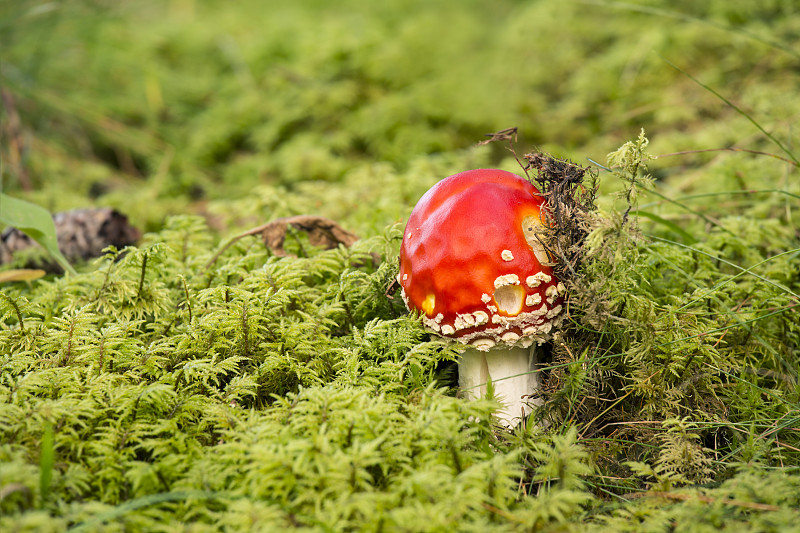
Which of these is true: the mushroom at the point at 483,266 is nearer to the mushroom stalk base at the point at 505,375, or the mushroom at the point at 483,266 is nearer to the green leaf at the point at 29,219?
the mushroom stalk base at the point at 505,375

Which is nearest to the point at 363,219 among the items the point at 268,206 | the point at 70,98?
the point at 268,206

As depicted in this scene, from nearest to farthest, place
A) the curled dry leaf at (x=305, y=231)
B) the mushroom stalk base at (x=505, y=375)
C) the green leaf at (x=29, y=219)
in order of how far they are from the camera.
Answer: the mushroom stalk base at (x=505, y=375)
the green leaf at (x=29, y=219)
the curled dry leaf at (x=305, y=231)

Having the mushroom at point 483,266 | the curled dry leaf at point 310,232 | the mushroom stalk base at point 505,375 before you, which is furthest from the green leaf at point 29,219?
the mushroom stalk base at point 505,375

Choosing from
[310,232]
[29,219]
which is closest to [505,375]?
[310,232]

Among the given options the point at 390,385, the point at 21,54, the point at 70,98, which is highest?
the point at 21,54

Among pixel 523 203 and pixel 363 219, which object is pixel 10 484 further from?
pixel 363 219

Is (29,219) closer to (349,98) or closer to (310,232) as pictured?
(310,232)
